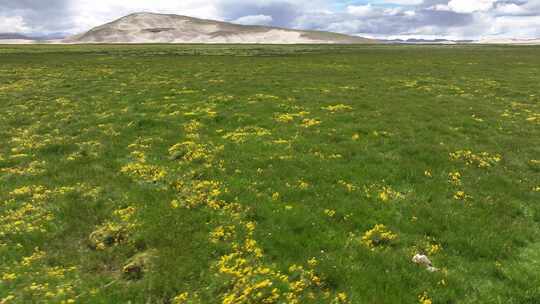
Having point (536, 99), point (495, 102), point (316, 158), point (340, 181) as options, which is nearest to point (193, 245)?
point (340, 181)

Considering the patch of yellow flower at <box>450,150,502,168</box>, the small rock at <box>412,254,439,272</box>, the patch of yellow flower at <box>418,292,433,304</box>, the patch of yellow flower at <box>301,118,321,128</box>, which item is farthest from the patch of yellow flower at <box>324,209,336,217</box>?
the patch of yellow flower at <box>301,118,321,128</box>

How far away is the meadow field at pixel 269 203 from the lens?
12.7m

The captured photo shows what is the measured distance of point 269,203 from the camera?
1755 centimetres

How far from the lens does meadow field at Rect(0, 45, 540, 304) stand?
499 inches

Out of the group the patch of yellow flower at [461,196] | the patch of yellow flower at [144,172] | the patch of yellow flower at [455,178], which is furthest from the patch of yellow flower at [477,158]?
the patch of yellow flower at [144,172]

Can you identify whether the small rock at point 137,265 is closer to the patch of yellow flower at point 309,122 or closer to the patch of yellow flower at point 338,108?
the patch of yellow flower at point 309,122

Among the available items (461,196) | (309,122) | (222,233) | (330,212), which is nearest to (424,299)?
(330,212)

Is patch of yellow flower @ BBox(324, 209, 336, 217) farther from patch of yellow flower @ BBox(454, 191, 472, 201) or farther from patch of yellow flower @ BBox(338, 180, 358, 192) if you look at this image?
patch of yellow flower @ BBox(454, 191, 472, 201)

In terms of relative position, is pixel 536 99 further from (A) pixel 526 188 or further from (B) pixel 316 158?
(B) pixel 316 158

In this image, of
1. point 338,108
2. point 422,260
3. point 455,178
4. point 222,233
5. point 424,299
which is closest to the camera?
point 424,299

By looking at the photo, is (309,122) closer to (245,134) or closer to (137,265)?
(245,134)

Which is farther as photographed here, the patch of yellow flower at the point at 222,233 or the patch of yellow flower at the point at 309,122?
the patch of yellow flower at the point at 309,122

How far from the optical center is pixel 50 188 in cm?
1966

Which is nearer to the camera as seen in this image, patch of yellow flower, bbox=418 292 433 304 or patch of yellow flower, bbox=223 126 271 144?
patch of yellow flower, bbox=418 292 433 304
